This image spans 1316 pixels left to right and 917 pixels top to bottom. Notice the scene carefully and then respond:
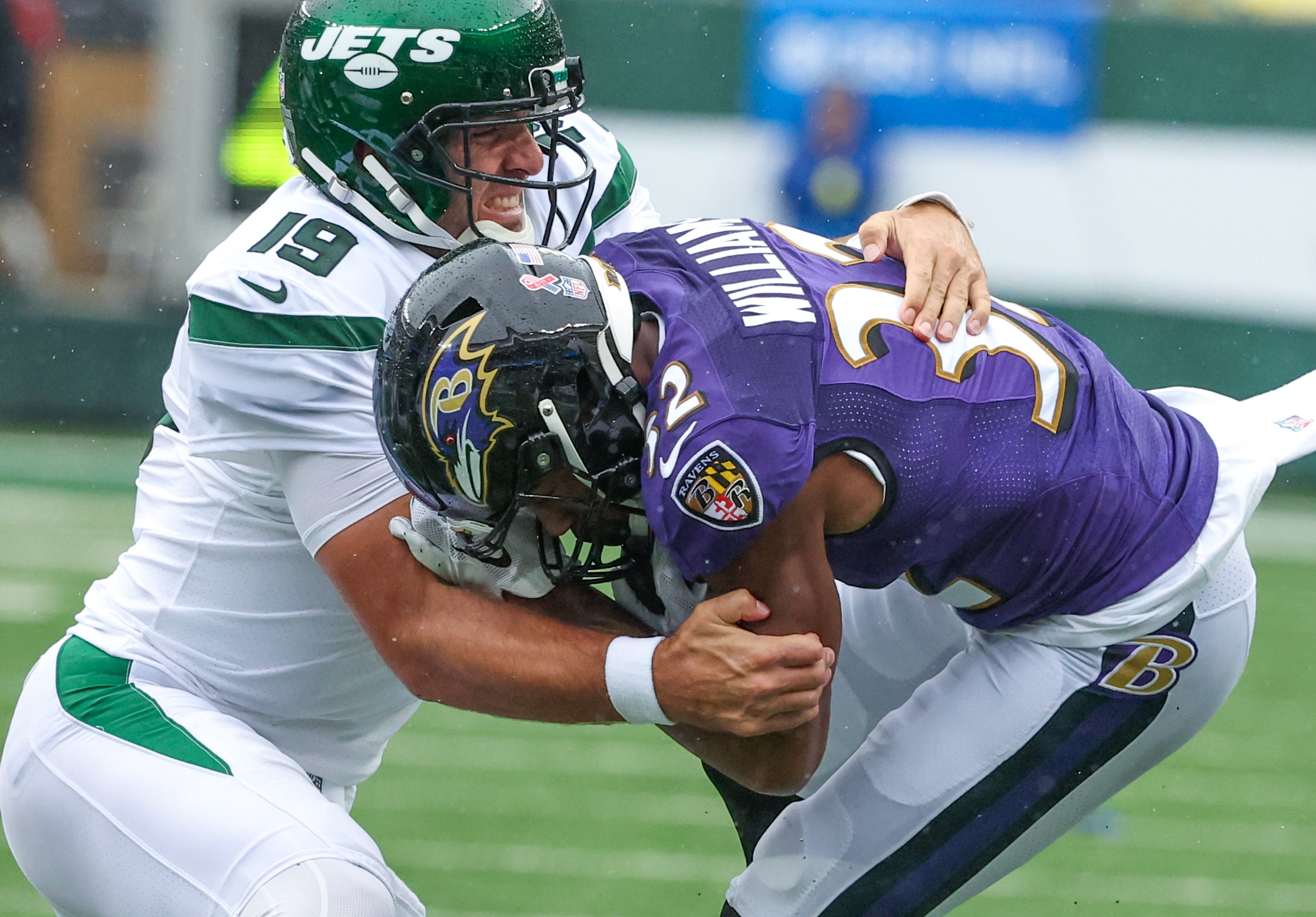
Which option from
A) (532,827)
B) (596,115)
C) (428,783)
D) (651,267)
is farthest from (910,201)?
(596,115)

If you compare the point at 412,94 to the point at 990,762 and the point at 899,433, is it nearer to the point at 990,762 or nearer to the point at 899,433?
the point at 899,433

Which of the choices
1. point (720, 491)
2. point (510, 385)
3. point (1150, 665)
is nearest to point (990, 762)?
point (1150, 665)

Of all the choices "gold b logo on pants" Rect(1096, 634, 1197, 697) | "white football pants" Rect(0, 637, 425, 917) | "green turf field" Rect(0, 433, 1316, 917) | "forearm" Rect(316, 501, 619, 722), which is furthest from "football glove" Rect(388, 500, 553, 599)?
"green turf field" Rect(0, 433, 1316, 917)

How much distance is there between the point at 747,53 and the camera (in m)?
10.1

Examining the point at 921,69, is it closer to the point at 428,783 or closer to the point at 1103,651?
the point at 428,783

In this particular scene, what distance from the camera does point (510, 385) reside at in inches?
90.2

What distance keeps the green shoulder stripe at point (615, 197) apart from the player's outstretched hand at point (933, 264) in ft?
1.84

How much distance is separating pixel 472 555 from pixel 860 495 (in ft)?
2.00

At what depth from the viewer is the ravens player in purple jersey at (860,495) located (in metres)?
2.24

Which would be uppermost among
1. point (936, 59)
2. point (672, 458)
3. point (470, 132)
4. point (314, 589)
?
point (470, 132)

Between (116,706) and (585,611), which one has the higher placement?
(585,611)

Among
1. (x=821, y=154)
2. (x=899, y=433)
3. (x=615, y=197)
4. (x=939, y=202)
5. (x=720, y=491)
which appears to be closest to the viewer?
(x=720, y=491)

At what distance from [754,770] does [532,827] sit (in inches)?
92.9

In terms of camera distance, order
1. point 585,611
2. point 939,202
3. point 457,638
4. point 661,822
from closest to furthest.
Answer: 1. point 457,638
2. point 585,611
3. point 939,202
4. point 661,822
